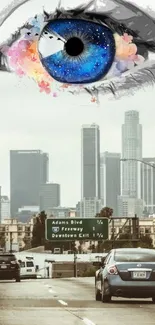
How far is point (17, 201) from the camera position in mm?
8328

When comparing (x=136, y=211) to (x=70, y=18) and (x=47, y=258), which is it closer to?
(x=70, y=18)

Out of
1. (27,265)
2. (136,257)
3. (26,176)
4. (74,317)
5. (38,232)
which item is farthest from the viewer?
(27,265)

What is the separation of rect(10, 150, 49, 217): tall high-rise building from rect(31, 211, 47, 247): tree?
0.60 metres

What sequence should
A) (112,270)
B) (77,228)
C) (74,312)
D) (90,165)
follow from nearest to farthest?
(90,165) < (77,228) < (74,312) < (112,270)

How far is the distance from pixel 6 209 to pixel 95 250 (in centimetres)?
426

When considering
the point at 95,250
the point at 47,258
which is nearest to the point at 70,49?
the point at 47,258

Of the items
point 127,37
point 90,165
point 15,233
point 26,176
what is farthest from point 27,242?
point 127,37

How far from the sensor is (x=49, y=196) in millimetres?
8141

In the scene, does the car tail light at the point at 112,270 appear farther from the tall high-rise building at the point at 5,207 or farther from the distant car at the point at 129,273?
the tall high-rise building at the point at 5,207

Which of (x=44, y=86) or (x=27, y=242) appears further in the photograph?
(x=27, y=242)

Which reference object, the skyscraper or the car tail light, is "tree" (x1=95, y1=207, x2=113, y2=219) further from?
the car tail light

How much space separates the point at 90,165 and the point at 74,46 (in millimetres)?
1046

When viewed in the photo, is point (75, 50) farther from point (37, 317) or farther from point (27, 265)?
point (27, 265)

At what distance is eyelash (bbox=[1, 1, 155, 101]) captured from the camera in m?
7.56
